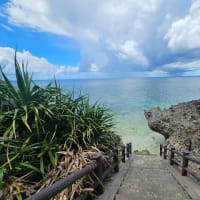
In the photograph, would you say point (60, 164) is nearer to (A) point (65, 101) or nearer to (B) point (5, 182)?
(B) point (5, 182)

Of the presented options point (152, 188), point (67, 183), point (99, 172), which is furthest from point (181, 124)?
point (67, 183)

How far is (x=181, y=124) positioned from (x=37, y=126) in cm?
850

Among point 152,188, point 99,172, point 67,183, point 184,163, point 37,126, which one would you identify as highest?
point 37,126

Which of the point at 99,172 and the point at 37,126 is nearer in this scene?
the point at 37,126

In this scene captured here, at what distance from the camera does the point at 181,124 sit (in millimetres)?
9711

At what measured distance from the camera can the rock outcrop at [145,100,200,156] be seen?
29.4 ft

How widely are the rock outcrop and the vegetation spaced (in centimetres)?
675

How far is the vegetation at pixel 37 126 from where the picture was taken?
Result: 2.73 metres

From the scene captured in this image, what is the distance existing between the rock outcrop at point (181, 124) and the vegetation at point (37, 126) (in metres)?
6.75

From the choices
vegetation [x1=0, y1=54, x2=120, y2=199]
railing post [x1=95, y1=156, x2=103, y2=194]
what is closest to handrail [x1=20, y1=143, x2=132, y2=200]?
railing post [x1=95, y1=156, x2=103, y2=194]

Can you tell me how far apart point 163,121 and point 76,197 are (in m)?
8.38

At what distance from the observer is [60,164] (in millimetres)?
2979

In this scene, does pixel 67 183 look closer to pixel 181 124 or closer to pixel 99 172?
pixel 99 172

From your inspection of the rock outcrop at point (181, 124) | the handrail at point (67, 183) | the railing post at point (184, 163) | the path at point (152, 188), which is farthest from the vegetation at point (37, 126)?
the rock outcrop at point (181, 124)
